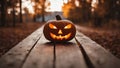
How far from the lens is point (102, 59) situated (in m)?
3.49

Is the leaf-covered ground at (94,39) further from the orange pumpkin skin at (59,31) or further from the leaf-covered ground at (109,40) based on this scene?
the orange pumpkin skin at (59,31)

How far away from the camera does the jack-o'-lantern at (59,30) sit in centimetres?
619

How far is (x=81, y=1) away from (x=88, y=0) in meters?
4.87

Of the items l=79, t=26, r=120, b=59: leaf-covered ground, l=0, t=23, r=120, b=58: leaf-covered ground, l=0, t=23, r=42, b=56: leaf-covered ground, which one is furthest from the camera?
l=0, t=23, r=42, b=56: leaf-covered ground

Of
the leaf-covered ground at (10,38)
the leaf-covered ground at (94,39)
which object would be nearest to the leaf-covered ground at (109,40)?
the leaf-covered ground at (94,39)

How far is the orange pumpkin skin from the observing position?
619cm

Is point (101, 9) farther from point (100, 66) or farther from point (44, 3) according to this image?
point (44, 3)

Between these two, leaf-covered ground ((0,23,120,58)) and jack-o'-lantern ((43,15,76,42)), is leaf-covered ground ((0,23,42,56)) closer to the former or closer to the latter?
leaf-covered ground ((0,23,120,58))

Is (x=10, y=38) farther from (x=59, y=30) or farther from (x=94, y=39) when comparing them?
(x=59, y=30)

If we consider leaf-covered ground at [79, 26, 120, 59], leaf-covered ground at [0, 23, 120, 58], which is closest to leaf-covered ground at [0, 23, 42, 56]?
leaf-covered ground at [0, 23, 120, 58]

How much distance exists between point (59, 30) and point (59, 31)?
0.03m

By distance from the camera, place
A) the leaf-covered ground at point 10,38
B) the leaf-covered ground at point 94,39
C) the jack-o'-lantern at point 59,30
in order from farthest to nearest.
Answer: the leaf-covered ground at point 10,38
the leaf-covered ground at point 94,39
the jack-o'-lantern at point 59,30

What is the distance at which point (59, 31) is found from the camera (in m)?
6.21

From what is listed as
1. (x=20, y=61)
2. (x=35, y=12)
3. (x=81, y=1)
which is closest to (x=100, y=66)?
(x=20, y=61)
